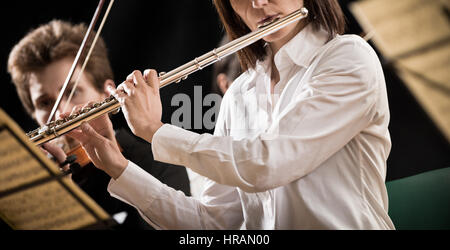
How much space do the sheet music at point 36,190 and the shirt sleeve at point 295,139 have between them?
21 cm

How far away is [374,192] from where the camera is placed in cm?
100

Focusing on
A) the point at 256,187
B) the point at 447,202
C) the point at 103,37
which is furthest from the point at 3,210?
the point at 447,202

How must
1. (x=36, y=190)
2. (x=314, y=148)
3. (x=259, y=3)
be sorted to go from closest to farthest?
(x=36, y=190) < (x=314, y=148) < (x=259, y=3)

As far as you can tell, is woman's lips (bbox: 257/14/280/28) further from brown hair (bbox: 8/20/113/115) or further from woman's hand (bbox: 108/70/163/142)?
brown hair (bbox: 8/20/113/115)

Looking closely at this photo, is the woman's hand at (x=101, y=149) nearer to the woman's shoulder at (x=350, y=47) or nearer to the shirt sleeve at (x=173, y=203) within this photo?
the shirt sleeve at (x=173, y=203)

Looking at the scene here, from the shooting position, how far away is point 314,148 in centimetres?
93

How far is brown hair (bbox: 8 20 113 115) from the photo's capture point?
147 cm

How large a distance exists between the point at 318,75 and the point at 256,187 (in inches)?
10.2

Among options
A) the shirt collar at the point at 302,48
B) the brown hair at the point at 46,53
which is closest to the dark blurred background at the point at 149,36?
the brown hair at the point at 46,53

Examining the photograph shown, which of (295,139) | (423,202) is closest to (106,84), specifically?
(295,139)

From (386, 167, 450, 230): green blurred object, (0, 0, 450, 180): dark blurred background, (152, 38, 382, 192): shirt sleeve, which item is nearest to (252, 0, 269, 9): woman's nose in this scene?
(152, 38, 382, 192): shirt sleeve

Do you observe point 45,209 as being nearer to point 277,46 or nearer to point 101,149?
point 101,149

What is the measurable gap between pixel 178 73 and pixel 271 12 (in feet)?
0.81
